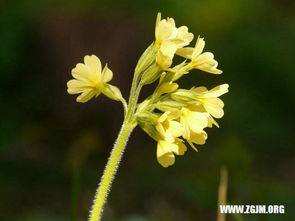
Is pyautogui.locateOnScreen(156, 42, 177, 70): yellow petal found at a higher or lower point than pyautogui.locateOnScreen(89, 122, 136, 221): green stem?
higher

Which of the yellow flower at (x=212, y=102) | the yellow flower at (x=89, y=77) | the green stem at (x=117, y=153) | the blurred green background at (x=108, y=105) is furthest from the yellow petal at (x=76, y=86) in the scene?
the blurred green background at (x=108, y=105)

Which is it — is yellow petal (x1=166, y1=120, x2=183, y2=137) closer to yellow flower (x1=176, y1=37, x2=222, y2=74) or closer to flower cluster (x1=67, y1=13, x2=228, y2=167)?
flower cluster (x1=67, y1=13, x2=228, y2=167)

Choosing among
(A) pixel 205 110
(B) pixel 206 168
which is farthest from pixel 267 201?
(B) pixel 206 168

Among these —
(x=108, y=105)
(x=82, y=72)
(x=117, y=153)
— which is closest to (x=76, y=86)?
(x=82, y=72)

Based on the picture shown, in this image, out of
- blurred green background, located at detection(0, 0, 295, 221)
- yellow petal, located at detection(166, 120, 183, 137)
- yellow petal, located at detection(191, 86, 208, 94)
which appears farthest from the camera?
blurred green background, located at detection(0, 0, 295, 221)

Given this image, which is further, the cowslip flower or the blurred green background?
the blurred green background

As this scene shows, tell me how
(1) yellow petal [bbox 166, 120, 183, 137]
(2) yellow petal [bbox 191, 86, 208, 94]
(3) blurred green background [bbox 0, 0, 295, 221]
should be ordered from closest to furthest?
(1) yellow petal [bbox 166, 120, 183, 137], (2) yellow petal [bbox 191, 86, 208, 94], (3) blurred green background [bbox 0, 0, 295, 221]

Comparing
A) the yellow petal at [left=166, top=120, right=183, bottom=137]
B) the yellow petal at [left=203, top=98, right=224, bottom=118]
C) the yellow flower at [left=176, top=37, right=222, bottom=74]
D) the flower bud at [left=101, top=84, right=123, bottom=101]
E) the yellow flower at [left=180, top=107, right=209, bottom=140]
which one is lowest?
the yellow petal at [left=166, top=120, right=183, bottom=137]

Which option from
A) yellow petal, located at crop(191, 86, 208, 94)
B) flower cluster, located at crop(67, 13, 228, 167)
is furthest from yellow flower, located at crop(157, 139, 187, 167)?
yellow petal, located at crop(191, 86, 208, 94)

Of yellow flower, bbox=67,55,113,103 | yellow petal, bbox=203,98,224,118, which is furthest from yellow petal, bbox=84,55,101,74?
yellow petal, bbox=203,98,224,118
